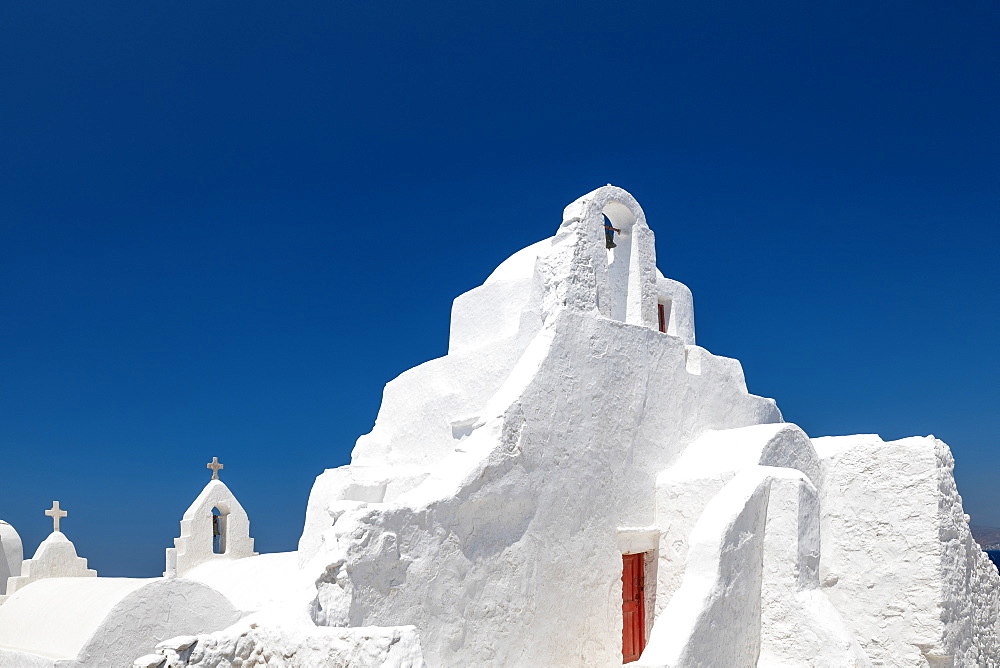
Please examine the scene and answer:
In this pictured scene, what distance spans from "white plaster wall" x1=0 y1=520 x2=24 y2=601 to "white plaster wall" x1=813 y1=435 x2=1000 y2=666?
16050 millimetres

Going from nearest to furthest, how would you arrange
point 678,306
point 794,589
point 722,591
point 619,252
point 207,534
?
point 722,591 → point 794,589 → point 619,252 → point 678,306 → point 207,534

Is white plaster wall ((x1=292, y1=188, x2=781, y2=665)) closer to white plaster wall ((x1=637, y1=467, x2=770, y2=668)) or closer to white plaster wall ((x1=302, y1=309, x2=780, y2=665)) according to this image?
white plaster wall ((x1=302, y1=309, x2=780, y2=665))

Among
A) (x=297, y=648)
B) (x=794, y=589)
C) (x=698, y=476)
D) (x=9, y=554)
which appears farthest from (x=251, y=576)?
(x=297, y=648)

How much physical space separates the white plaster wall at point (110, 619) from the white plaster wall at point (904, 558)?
8.21m

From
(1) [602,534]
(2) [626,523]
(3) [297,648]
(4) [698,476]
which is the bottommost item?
(3) [297,648]

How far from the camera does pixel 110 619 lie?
1075 cm

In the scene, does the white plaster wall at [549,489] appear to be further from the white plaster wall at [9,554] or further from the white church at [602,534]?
the white plaster wall at [9,554]

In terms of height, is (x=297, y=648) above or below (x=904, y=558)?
below

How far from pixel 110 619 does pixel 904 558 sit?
9.75 meters

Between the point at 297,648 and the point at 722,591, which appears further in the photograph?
the point at 722,591

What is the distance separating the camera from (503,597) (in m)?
8.36

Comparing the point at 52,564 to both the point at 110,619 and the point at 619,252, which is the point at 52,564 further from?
the point at 619,252

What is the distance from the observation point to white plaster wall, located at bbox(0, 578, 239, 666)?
10.7m

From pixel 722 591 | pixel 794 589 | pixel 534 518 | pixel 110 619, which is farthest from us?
pixel 110 619
